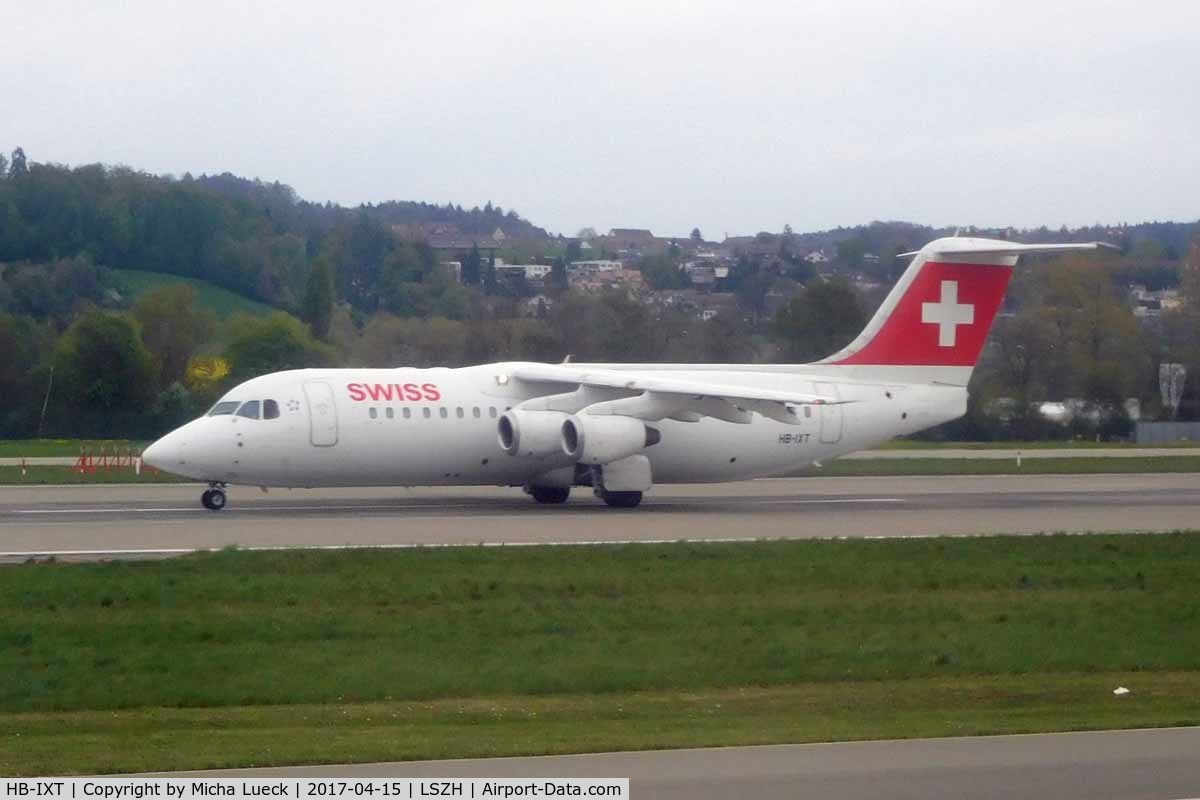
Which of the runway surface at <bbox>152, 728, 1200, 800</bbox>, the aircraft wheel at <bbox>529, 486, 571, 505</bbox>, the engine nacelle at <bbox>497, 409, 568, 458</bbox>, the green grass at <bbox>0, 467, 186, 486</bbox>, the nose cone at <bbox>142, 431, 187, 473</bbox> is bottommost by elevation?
the green grass at <bbox>0, 467, 186, 486</bbox>

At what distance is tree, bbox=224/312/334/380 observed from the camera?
61125 millimetres

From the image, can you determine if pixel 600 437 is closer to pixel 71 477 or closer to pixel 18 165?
pixel 71 477

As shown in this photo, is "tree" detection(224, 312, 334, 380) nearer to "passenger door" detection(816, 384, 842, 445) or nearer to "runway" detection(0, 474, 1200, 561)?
"runway" detection(0, 474, 1200, 561)

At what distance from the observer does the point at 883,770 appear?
32.3 ft

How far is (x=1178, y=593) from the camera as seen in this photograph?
750 inches

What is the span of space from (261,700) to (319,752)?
2.76 meters

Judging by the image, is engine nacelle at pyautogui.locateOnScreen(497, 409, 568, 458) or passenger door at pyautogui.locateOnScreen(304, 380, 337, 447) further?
engine nacelle at pyautogui.locateOnScreen(497, 409, 568, 458)

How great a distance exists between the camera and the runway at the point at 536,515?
79.3 ft

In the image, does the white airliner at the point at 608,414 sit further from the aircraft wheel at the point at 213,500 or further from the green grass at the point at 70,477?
the green grass at the point at 70,477

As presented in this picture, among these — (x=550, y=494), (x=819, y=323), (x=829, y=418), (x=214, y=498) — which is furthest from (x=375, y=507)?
(x=819, y=323)

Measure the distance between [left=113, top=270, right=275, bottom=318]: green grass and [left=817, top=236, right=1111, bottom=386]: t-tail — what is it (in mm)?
66688

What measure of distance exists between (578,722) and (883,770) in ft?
10.4

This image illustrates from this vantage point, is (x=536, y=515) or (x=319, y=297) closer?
(x=536, y=515)

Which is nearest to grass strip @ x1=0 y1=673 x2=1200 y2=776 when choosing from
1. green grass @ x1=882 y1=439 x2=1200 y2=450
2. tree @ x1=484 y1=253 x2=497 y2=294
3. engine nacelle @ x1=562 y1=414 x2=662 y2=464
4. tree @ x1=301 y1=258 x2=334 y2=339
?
engine nacelle @ x1=562 y1=414 x2=662 y2=464
